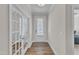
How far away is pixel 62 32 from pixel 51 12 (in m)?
0.42

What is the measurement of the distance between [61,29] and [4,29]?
37.0 inches

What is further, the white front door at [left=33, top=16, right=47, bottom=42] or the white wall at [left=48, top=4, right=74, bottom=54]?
the white front door at [left=33, top=16, right=47, bottom=42]

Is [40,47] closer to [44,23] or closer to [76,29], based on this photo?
[44,23]

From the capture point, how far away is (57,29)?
2061 mm

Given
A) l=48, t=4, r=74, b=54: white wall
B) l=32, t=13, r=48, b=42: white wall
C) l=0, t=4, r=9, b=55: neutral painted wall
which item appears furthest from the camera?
l=32, t=13, r=48, b=42: white wall

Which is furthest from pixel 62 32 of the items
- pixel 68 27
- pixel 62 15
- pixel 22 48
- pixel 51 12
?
pixel 22 48

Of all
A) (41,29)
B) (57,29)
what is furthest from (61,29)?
(41,29)

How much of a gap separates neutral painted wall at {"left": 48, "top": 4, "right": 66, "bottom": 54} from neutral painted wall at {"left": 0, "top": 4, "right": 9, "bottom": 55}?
2.49ft

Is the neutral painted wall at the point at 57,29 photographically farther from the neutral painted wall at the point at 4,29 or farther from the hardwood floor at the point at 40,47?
the neutral painted wall at the point at 4,29

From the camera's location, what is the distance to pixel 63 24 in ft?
6.38

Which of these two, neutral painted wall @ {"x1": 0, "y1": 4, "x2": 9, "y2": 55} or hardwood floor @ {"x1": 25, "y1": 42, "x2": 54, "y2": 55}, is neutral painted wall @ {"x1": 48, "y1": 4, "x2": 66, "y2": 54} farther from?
neutral painted wall @ {"x1": 0, "y1": 4, "x2": 9, "y2": 55}

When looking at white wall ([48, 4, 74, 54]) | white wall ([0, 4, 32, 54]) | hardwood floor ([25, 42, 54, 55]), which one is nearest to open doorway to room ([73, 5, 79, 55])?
white wall ([48, 4, 74, 54])

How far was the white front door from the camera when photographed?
6.79ft

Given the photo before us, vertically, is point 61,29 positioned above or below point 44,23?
below
